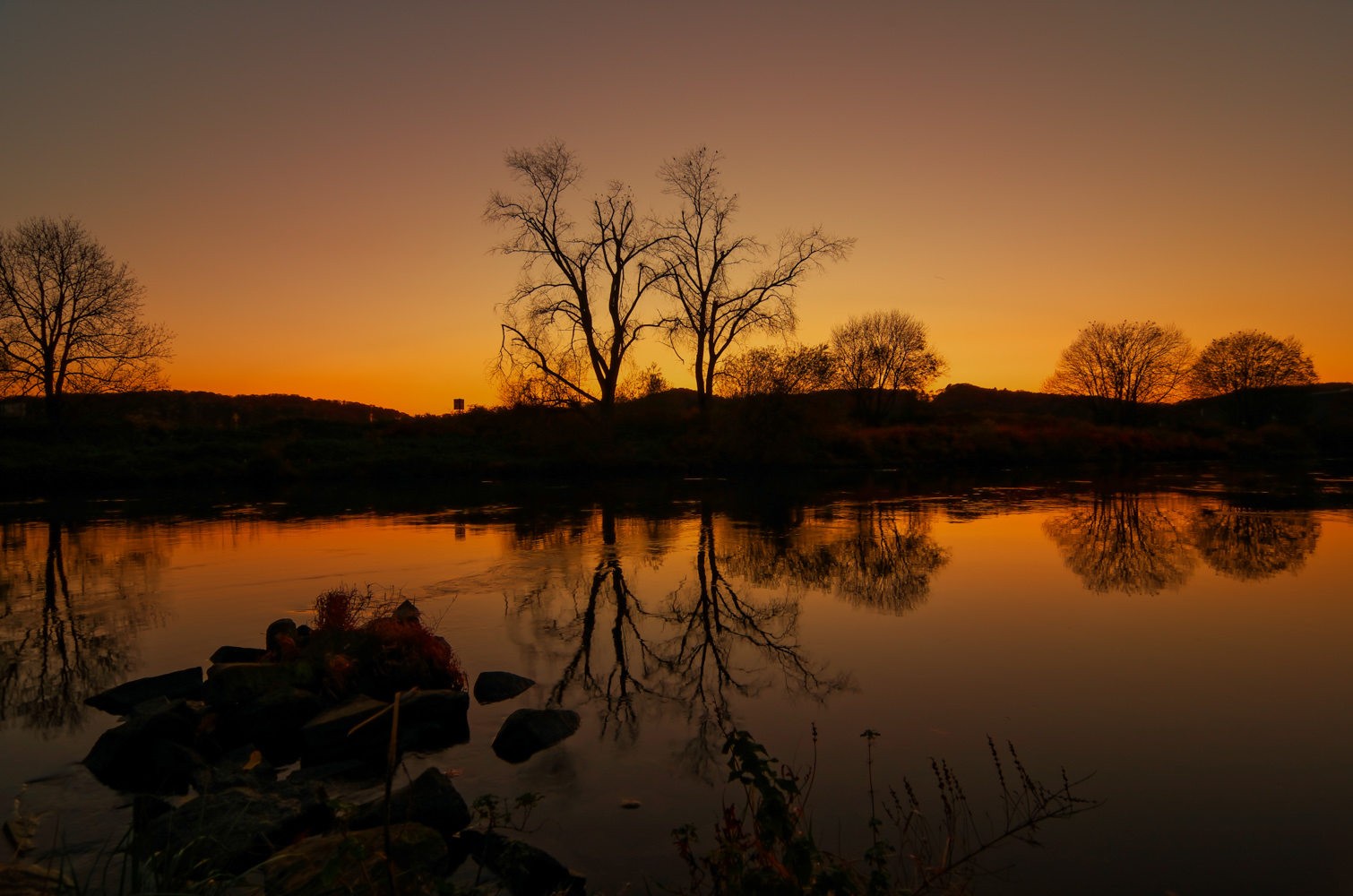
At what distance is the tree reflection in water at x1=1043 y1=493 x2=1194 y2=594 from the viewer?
454 inches

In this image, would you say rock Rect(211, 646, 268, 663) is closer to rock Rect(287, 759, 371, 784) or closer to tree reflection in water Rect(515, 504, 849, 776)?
rock Rect(287, 759, 371, 784)

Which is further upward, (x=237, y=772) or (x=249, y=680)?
(x=249, y=680)

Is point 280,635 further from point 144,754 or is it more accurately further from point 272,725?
point 144,754

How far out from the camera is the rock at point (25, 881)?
3.22m

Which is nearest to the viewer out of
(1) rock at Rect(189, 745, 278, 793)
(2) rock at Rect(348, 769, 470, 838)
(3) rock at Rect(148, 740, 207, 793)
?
(2) rock at Rect(348, 769, 470, 838)

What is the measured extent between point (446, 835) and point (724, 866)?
6.17 ft

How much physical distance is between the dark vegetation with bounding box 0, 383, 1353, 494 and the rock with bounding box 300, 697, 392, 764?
29554 millimetres

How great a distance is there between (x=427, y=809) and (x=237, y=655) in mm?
4299

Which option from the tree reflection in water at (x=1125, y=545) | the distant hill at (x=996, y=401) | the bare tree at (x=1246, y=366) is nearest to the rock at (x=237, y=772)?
the tree reflection in water at (x=1125, y=545)

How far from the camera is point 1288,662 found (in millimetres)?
7598

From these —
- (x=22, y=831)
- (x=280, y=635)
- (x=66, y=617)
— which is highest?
(x=280, y=635)

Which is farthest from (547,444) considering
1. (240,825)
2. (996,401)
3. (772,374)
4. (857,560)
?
(996,401)

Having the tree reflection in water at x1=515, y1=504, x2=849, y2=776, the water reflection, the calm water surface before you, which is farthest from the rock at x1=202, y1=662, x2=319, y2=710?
the water reflection

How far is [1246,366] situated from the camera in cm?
5803
